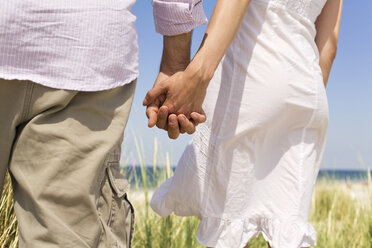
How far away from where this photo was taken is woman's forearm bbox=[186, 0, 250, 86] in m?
1.12

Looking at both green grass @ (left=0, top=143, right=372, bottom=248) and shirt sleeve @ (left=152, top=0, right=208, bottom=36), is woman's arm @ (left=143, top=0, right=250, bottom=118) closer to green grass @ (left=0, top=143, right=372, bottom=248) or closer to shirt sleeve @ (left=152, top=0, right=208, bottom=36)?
shirt sleeve @ (left=152, top=0, right=208, bottom=36)

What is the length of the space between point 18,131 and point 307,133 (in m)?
0.87

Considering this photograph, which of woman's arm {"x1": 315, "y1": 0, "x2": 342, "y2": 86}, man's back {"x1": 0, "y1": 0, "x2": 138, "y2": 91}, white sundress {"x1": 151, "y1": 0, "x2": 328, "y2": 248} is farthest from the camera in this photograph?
woman's arm {"x1": 315, "y1": 0, "x2": 342, "y2": 86}

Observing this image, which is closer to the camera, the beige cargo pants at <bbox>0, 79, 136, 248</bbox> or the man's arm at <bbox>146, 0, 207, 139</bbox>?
the beige cargo pants at <bbox>0, 79, 136, 248</bbox>

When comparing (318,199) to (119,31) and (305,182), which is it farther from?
(119,31)

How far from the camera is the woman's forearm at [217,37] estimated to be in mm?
1118

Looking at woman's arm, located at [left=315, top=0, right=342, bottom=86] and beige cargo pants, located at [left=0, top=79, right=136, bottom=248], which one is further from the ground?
woman's arm, located at [left=315, top=0, right=342, bottom=86]

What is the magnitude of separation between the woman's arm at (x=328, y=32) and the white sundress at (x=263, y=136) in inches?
3.6

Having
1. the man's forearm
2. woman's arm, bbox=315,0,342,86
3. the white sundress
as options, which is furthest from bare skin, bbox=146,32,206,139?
woman's arm, bbox=315,0,342,86

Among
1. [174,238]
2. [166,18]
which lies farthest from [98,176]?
[174,238]

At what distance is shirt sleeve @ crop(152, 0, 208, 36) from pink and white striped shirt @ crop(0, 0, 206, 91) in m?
0.23

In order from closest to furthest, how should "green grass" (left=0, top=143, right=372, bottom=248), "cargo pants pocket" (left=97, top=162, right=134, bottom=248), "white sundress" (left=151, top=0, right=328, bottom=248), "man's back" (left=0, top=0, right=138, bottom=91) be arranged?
"man's back" (left=0, top=0, right=138, bottom=91) → "cargo pants pocket" (left=97, top=162, right=134, bottom=248) → "white sundress" (left=151, top=0, right=328, bottom=248) → "green grass" (left=0, top=143, right=372, bottom=248)

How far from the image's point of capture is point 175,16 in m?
1.05

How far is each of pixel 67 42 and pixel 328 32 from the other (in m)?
1.03
